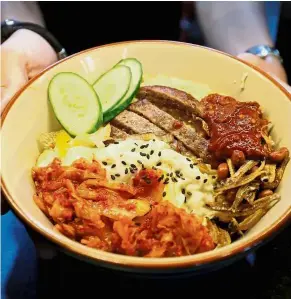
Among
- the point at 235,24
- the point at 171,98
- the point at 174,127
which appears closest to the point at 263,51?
the point at 235,24

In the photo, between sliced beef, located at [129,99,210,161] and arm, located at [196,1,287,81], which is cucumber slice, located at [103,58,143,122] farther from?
arm, located at [196,1,287,81]

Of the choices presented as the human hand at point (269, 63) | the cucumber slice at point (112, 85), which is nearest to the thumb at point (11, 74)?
the cucumber slice at point (112, 85)

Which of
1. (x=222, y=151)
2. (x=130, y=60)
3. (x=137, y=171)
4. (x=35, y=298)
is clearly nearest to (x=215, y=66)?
(x=130, y=60)

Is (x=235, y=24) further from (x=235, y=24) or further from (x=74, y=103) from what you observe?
(x=74, y=103)

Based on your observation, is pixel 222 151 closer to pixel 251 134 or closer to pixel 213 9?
pixel 251 134

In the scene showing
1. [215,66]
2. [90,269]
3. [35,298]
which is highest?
[215,66]

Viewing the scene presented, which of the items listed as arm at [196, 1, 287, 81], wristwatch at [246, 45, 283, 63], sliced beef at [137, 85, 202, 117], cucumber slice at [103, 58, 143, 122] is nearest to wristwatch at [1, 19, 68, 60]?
cucumber slice at [103, 58, 143, 122]

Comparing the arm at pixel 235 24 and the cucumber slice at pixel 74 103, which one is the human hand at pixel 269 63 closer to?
the arm at pixel 235 24
